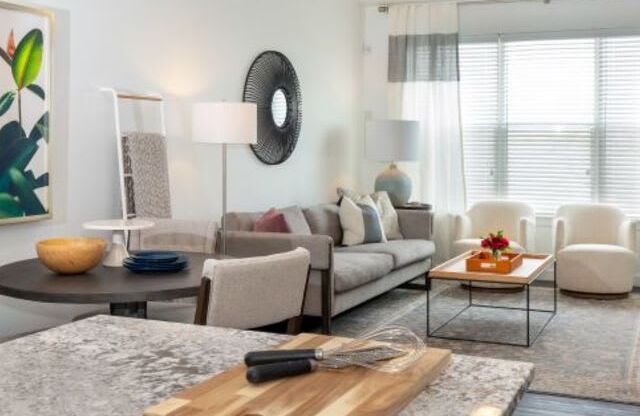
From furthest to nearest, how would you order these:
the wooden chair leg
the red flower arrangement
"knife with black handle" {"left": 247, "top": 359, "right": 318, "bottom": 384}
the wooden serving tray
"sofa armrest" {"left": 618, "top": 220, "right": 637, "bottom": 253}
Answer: "sofa armrest" {"left": 618, "top": 220, "right": 637, "bottom": 253}, the red flower arrangement, the wooden serving tray, the wooden chair leg, "knife with black handle" {"left": 247, "top": 359, "right": 318, "bottom": 384}

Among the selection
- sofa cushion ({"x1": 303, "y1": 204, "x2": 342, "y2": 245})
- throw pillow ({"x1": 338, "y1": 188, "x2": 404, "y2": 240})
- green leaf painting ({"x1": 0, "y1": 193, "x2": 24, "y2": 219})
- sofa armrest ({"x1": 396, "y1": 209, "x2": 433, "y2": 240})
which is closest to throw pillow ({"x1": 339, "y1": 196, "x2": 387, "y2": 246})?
sofa cushion ({"x1": 303, "y1": 204, "x2": 342, "y2": 245})

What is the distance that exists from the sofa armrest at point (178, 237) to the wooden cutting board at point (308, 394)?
2902 millimetres

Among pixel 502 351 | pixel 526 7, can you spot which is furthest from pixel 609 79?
pixel 502 351

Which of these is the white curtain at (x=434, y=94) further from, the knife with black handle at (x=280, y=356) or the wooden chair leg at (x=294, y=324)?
the knife with black handle at (x=280, y=356)

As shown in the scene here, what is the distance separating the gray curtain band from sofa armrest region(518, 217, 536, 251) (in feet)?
5.05

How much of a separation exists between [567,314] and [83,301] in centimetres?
408

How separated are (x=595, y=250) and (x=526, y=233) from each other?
0.63 meters

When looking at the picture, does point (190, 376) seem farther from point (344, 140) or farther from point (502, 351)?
point (344, 140)

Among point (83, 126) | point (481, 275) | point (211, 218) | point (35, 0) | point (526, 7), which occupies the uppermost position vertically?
point (526, 7)

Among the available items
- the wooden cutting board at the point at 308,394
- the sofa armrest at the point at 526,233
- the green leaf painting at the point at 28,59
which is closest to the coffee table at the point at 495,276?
the sofa armrest at the point at 526,233

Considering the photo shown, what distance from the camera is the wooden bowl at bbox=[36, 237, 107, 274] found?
3.06 metres

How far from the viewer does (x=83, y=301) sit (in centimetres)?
273

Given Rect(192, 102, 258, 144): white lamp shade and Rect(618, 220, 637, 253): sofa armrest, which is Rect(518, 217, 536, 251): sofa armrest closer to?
Rect(618, 220, 637, 253): sofa armrest

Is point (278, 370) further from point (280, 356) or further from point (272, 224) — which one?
point (272, 224)
